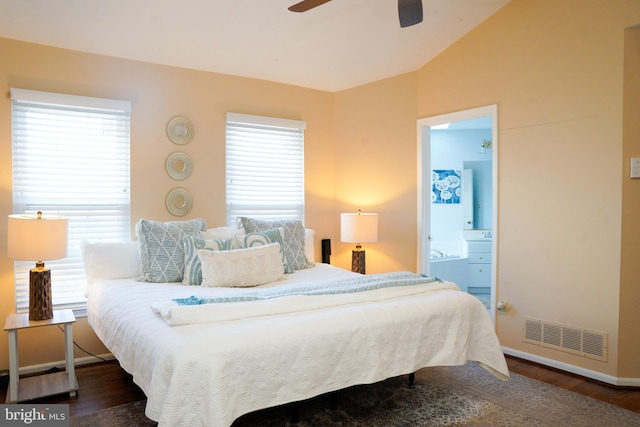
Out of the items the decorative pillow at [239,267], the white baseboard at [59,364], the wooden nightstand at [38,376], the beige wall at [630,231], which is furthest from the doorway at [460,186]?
the wooden nightstand at [38,376]

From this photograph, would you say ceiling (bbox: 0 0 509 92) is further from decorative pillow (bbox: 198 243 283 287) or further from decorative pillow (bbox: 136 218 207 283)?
decorative pillow (bbox: 198 243 283 287)

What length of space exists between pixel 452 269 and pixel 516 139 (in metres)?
2.37

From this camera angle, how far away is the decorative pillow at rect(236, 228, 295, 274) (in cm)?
354

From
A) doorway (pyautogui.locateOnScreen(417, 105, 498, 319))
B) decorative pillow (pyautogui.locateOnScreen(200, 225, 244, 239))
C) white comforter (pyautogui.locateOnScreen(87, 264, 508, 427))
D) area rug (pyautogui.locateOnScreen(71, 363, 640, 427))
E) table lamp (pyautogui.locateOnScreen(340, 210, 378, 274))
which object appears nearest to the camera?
white comforter (pyautogui.locateOnScreen(87, 264, 508, 427))

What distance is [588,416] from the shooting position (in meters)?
2.60

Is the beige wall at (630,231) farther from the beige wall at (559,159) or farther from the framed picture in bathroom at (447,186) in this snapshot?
the framed picture in bathroom at (447,186)

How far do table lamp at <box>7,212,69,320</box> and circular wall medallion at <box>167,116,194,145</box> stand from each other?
4.06 ft

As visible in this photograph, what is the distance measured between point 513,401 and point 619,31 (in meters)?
2.59

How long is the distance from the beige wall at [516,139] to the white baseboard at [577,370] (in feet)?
0.12

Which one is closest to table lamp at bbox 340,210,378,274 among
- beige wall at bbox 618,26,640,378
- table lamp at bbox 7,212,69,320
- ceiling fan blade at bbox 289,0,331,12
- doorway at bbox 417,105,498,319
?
doorway at bbox 417,105,498,319

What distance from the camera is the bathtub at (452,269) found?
17.7ft

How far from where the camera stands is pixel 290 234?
3.91m

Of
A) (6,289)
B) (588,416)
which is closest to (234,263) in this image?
(6,289)

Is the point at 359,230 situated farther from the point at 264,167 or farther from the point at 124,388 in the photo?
the point at 124,388
